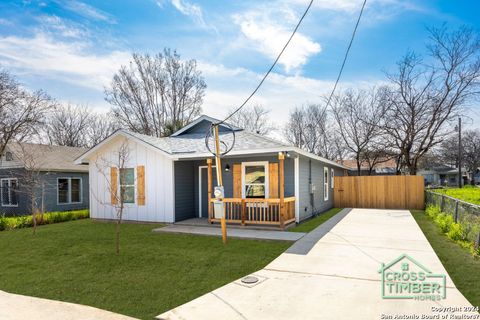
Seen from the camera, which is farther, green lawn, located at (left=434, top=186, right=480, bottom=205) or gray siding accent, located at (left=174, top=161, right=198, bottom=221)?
gray siding accent, located at (left=174, top=161, right=198, bottom=221)

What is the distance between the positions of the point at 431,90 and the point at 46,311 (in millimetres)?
25182

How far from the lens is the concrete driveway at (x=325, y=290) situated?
11.5ft

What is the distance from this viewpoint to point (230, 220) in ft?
32.1

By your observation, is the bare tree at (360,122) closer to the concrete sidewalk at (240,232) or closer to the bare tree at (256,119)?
the bare tree at (256,119)

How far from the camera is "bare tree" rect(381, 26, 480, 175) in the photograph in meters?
20.2

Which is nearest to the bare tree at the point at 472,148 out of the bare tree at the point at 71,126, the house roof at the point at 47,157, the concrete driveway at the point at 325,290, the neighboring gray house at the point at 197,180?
the neighboring gray house at the point at 197,180

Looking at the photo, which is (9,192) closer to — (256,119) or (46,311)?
(46,311)

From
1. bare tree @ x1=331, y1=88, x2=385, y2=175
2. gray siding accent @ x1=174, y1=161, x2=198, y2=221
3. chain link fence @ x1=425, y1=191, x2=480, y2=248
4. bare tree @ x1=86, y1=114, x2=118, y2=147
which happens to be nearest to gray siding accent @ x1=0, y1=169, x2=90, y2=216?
gray siding accent @ x1=174, y1=161, x2=198, y2=221

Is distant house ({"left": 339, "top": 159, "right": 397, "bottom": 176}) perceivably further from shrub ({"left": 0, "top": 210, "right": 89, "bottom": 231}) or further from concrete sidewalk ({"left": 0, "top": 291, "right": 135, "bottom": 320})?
concrete sidewalk ({"left": 0, "top": 291, "right": 135, "bottom": 320})

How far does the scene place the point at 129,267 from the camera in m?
5.48

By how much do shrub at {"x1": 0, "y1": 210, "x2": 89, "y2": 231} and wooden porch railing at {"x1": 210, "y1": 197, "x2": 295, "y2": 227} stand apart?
22.4 feet

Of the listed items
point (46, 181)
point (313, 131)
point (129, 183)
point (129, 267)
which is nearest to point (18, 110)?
point (46, 181)

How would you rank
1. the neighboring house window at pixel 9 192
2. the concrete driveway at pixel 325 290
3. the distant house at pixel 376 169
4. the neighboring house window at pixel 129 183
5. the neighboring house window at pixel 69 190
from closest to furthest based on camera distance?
the concrete driveway at pixel 325 290 < the neighboring house window at pixel 129 183 < the neighboring house window at pixel 9 192 < the neighboring house window at pixel 69 190 < the distant house at pixel 376 169

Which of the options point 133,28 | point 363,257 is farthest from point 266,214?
point 133,28
